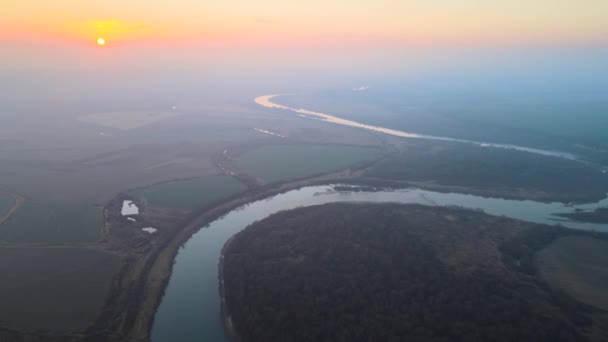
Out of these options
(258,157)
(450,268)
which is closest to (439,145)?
(258,157)

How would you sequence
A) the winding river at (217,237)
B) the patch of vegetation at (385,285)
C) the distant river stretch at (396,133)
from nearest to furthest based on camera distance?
the patch of vegetation at (385,285), the winding river at (217,237), the distant river stretch at (396,133)

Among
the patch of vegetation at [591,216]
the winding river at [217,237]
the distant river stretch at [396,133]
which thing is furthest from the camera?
the distant river stretch at [396,133]

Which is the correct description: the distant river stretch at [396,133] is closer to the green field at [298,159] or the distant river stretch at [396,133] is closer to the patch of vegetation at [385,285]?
the green field at [298,159]

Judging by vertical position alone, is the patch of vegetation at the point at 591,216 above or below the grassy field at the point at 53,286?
above

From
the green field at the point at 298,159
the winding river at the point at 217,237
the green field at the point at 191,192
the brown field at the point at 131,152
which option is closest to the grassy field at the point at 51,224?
the brown field at the point at 131,152

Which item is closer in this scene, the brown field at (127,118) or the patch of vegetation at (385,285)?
the patch of vegetation at (385,285)

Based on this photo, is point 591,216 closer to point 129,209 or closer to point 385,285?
point 385,285

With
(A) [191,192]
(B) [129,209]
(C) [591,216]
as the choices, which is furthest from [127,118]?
(C) [591,216]

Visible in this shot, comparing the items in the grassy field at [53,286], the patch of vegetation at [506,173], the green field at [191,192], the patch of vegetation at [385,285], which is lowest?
the grassy field at [53,286]
